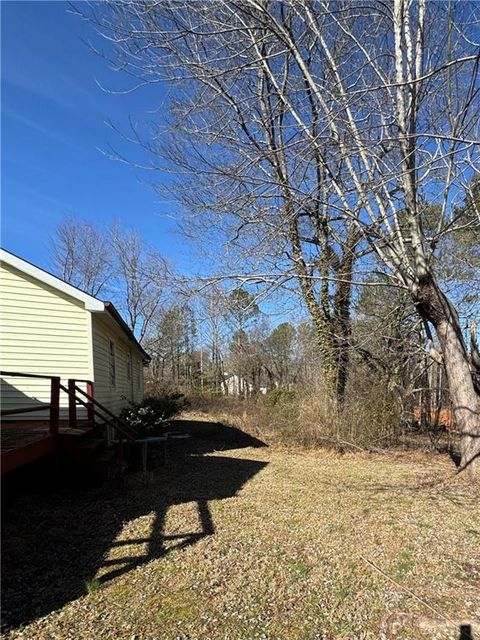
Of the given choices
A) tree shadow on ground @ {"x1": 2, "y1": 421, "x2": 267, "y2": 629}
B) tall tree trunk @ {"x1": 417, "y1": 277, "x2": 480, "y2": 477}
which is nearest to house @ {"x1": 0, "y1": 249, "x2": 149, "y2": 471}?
tree shadow on ground @ {"x1": 2, "y1": 421, "x2": 267, "y2": 629}

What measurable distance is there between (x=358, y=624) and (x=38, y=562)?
9.15ft

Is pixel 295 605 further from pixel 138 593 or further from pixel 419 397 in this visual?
pixel 419 397

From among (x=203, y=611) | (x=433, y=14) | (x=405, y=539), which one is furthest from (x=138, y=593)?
(x=433, y=14)

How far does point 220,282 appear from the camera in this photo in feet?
25.5

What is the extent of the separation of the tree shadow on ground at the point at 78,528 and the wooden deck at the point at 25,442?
646mm

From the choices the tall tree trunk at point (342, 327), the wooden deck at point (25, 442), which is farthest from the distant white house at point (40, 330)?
the tall tree trunk at point (342, 327)

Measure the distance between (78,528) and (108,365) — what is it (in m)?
5.33

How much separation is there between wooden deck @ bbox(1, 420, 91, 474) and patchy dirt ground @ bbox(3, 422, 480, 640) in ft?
2.50

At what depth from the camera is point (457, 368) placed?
7195 millimetres

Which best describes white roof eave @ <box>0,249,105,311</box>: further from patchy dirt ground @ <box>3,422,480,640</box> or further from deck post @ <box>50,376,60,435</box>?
patchy dirt ground @ <box>3,422,480,640</box>

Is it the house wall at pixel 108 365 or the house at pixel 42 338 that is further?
the house wall at pixel 108 365

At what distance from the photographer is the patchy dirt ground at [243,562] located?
119 inches

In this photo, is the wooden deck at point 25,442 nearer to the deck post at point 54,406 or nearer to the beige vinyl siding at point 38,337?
the deck post at point 54,406

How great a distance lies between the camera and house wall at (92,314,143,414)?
28.0 ft
